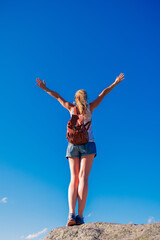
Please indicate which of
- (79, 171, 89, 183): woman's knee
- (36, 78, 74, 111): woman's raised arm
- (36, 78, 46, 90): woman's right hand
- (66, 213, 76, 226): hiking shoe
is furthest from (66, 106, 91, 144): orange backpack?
(66, 213, 76, 226): hiking shoe

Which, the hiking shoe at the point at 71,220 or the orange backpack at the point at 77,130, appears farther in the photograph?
the orange backpack at the point at 77,130

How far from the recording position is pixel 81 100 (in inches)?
271

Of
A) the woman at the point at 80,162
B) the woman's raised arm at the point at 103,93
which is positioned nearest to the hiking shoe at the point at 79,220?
the woman at the point at 80,162

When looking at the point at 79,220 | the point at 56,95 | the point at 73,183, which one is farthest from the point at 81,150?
the point at 56,95

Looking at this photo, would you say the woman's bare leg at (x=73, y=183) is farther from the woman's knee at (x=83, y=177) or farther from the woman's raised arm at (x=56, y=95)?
the woman's raised arm at (x=56, y=95)

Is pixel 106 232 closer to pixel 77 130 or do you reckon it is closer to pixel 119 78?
pixel 77 130

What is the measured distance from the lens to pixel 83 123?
22.0 feet

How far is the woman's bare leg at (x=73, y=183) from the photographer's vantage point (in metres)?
6.18

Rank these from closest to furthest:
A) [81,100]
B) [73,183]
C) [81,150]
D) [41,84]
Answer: [73,183], [81,150], [81,100], [41,84]

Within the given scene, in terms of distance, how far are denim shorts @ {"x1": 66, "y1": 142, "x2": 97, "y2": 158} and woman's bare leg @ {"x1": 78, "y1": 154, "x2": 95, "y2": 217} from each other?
103mm

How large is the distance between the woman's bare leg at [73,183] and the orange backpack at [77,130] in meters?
0.47

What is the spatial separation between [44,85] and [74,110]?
1.40 metres

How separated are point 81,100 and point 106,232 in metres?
3.12

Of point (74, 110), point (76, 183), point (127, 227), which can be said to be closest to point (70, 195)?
point (76, 183)
